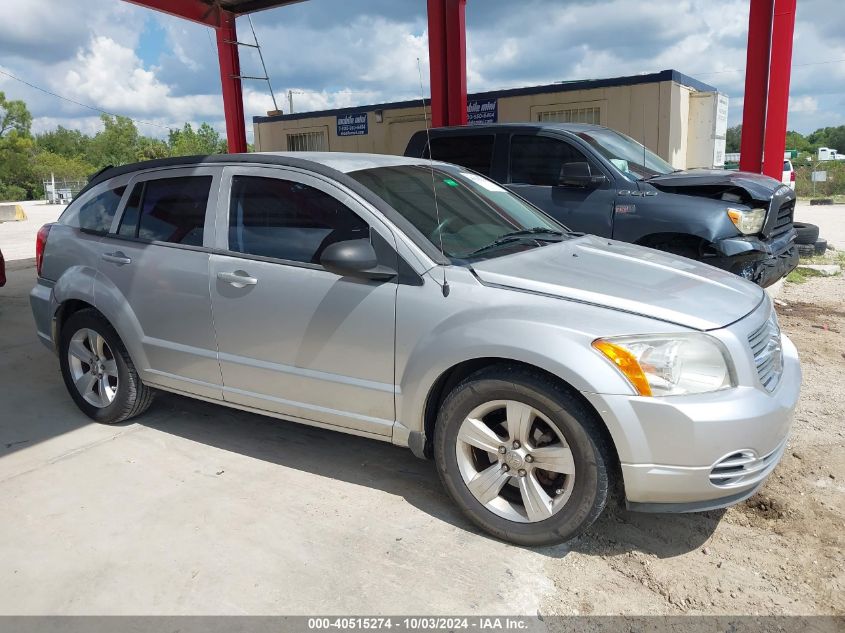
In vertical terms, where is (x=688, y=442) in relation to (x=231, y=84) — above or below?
below

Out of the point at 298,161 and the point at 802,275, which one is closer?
the point at 298,161

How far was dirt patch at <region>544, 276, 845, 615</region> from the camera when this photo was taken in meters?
2.64

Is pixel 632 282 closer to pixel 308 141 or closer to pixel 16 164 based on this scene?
pixel 308 141

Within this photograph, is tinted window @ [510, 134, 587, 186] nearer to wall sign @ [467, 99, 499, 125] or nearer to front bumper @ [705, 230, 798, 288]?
front bumper @ [705, 230, 798, 288]

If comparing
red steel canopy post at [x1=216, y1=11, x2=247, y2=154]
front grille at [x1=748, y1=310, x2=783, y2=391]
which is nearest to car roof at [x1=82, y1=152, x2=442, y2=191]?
front grille at [x1=748, y1=310, x2=783, y2=391]

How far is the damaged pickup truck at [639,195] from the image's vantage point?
5750 mm

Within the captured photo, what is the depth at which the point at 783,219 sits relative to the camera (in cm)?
652

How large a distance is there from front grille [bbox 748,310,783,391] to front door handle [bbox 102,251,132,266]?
3.47m

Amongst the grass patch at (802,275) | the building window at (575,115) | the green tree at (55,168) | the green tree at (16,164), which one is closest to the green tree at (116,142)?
the green tree at (55,168)

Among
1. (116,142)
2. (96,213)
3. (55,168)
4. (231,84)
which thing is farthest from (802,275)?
(116,142)

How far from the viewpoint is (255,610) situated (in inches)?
103

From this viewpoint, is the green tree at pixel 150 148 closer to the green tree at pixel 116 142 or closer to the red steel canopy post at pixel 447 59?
the green tree at pixel 116 142

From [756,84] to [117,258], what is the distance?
27.0 feet

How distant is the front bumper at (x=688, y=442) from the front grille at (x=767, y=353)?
107 mm
